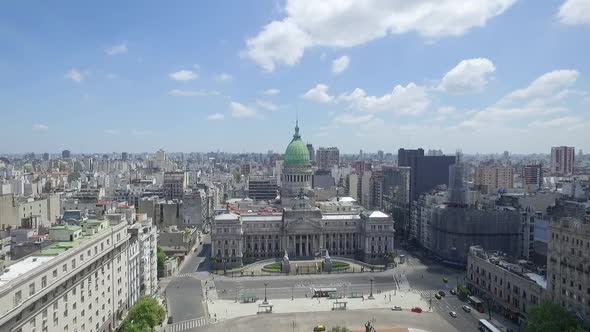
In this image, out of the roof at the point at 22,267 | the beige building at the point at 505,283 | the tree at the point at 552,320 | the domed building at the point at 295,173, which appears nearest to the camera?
the roof at the point at 22,267

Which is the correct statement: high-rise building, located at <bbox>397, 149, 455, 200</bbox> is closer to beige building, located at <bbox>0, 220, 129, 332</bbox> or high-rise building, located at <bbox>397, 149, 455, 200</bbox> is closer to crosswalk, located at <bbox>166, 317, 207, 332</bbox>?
crosswalk, located at <bbox>166, 317, 207, 332</bbox>

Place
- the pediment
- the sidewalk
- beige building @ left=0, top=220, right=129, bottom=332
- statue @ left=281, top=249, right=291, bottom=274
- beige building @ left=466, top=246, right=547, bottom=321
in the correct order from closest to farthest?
beige building @ left=0, top=220, right=129, bottom=332 < beige building @ left=466, top=246, right=547, bottom=321 < the sidewalk < statue @ left=281, top=249, right=291, bottom=274 < the pediment

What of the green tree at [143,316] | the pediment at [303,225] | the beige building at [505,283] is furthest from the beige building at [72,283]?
the beige building at [505,283]

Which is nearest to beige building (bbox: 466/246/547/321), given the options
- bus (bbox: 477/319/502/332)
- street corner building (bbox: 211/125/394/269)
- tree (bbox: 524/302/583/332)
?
bus (bbox: 477/319/502/332)

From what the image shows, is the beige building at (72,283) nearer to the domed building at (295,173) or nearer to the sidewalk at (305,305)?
the sidewalk at (305,305)


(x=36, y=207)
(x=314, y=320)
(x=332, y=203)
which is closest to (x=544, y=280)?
(x=314, y=320)

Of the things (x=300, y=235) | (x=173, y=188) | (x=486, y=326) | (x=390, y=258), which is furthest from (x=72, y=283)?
(x=173, y=188)

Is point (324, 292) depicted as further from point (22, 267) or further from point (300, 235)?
point (22, 267)
